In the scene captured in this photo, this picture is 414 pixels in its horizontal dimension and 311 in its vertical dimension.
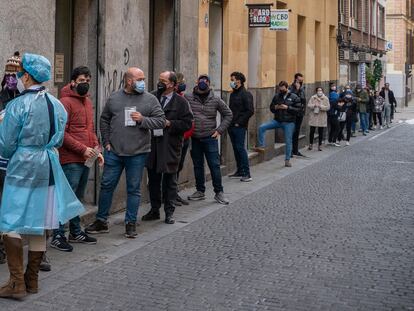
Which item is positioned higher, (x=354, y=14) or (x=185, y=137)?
(x=354, y=14)

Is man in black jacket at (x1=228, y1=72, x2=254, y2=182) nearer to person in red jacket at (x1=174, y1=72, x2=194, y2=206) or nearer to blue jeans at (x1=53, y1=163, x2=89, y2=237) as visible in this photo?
person in red jacket at (x1=174, y1=72, x2=194, y2=206)

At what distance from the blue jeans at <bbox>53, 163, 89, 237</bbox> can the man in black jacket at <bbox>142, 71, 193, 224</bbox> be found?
57.1 inches

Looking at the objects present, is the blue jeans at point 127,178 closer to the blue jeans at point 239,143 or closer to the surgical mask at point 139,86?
the surgical mask at point 139,86

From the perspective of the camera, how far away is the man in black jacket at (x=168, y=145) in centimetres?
976

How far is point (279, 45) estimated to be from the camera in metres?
20.9

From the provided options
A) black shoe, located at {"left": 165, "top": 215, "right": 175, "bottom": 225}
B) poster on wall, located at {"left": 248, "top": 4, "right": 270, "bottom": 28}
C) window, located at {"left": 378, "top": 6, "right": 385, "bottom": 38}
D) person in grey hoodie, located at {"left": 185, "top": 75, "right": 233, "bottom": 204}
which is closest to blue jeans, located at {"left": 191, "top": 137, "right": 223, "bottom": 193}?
person in grey hoodie, located at {"left": 185, "top": 75, "right": 233, "bottom": 204}

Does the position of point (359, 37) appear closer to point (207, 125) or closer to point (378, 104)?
point (378, 104)

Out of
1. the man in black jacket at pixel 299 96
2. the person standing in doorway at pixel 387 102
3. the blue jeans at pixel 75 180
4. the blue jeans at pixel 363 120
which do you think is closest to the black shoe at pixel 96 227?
the blue jeans at pixel 75 180

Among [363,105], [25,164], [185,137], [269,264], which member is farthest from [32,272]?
[363,105]

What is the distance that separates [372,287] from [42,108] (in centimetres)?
312

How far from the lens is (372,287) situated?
22.5 feet

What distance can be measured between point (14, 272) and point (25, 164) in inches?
33.6

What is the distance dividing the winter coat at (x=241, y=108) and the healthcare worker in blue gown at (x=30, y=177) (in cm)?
762

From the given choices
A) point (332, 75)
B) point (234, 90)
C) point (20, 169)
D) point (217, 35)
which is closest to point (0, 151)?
point (20, 169)
